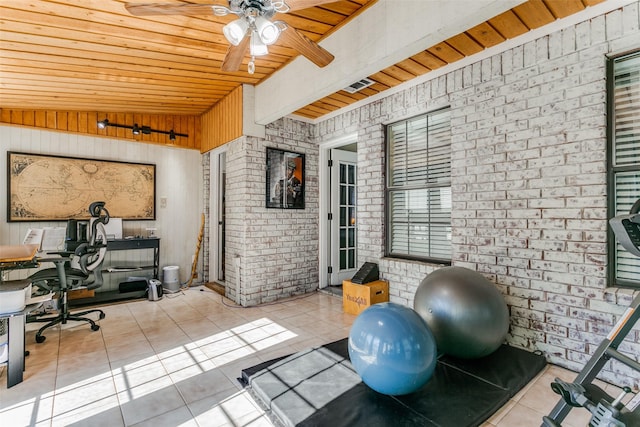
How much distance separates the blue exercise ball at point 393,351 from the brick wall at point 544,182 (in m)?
1.33

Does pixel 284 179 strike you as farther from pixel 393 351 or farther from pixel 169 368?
pixel 393 351

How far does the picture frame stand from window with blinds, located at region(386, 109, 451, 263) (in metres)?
→ 1.46

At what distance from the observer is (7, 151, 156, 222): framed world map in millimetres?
4184

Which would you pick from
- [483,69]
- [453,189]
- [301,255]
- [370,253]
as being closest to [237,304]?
[301,255]

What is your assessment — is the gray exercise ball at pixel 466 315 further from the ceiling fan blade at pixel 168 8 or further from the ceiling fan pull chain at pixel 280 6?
the ceiling fan blade at pixel 168 8

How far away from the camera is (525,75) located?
2699mm

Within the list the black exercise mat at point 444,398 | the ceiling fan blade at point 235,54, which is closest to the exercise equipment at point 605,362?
the black exercise mat at point 444,398

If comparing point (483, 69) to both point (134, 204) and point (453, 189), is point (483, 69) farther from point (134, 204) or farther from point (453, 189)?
point (134, 204)

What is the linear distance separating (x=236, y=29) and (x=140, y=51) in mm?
1588

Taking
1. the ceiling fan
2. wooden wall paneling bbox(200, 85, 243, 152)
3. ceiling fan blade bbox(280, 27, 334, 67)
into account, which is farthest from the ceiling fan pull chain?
wooden wall paneling bbox(200, 85, 243, 152)

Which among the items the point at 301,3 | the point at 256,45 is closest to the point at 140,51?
the point at 256,45

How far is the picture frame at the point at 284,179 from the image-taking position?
4527 millimetres

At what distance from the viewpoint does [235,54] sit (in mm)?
2367

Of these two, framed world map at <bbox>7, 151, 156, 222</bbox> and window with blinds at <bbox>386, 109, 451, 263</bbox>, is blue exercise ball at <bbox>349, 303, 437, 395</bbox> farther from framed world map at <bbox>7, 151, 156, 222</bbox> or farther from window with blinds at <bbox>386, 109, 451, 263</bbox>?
framed world map at <bbox>7, 151, 156, 222</bbox>
